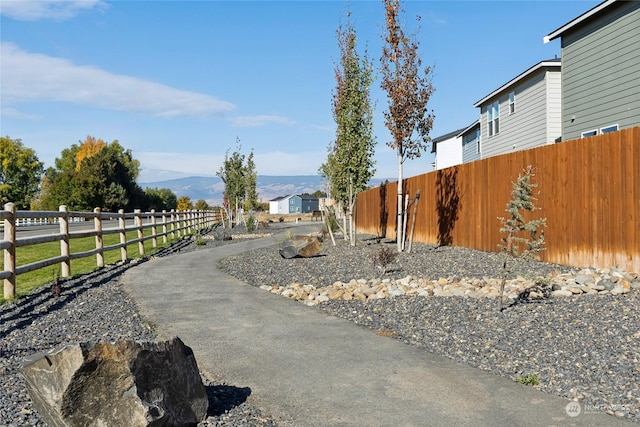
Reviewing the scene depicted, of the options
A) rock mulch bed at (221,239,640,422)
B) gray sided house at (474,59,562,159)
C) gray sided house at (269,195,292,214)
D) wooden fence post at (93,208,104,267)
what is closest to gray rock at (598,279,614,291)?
rock mulch bed at (221,239,640,422)

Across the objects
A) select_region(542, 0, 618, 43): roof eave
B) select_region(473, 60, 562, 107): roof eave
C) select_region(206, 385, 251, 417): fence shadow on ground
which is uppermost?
select_region(542, 0, 618, 43): roof eave

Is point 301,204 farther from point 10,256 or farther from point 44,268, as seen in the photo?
point 10,256

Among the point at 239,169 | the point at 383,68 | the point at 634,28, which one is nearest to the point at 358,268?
the point at 383,68

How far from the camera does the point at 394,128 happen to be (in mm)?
16281

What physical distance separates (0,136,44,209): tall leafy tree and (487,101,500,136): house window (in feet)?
251

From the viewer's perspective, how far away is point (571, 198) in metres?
11.1

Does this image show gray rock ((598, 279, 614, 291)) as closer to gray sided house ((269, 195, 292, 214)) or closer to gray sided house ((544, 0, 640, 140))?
gray sided house ((544, 0, 640, 140))

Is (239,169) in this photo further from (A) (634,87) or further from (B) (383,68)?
(A) (634,87)

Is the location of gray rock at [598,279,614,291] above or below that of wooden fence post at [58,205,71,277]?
below

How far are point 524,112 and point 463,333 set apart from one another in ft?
61.9

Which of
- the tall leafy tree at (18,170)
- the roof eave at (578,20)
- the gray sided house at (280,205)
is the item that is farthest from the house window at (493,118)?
the gray sided house at (280,205)

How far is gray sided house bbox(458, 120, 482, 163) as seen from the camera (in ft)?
107

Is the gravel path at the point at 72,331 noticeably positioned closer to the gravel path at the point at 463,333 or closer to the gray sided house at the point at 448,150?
the gravel path at the point at 463,333

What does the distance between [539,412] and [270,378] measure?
2.40 metres
